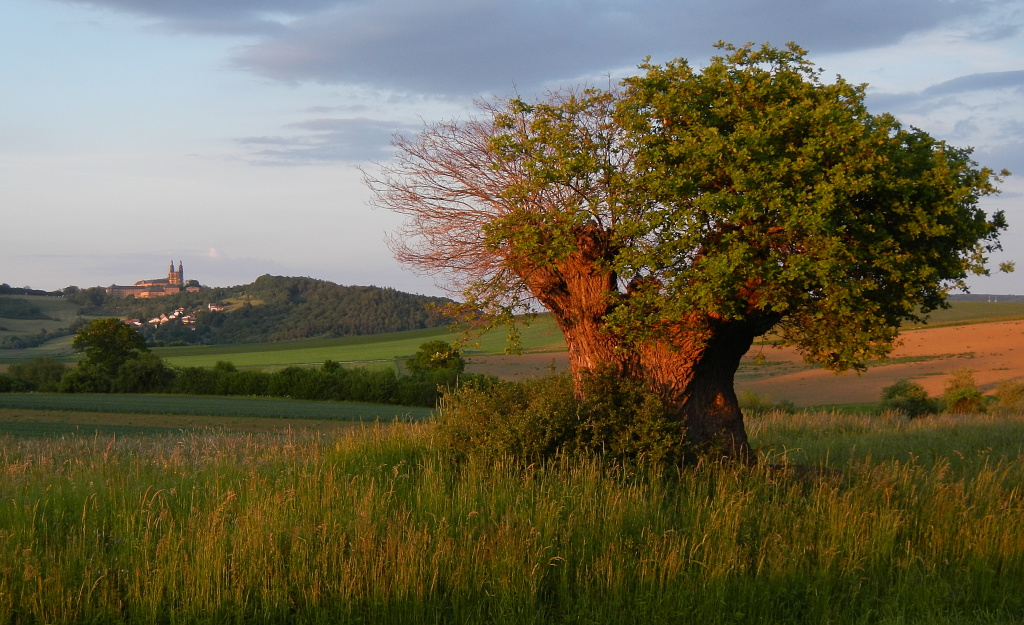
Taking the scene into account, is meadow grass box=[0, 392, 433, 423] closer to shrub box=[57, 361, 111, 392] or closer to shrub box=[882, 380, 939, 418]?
shrub box=[57, 361, 111, 392]

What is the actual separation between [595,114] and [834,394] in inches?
1754

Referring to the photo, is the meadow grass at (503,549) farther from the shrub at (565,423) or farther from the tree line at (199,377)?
the tree line at (199,377)

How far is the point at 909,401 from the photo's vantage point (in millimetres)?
35656

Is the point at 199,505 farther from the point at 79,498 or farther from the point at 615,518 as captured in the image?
the point at 615,518

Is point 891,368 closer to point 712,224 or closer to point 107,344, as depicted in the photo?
point 712,224

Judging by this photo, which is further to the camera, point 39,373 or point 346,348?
point 346,348

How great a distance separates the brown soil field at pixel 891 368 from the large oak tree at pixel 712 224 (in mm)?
30472

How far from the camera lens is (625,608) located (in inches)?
270

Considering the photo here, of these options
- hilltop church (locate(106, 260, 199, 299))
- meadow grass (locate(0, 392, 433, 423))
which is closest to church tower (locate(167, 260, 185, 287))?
hilltop church (locate(106, 260, 199, 299))

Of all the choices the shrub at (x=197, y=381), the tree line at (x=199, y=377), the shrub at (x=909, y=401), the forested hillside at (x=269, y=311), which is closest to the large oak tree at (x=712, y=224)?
the shrub at (x=909, y=401)

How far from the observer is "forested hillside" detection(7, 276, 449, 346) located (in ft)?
379

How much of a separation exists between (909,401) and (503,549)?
3364 centimetres

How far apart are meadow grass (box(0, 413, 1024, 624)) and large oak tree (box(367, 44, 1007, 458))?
226cm

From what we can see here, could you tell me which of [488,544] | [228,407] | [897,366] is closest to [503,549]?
[488,544]
